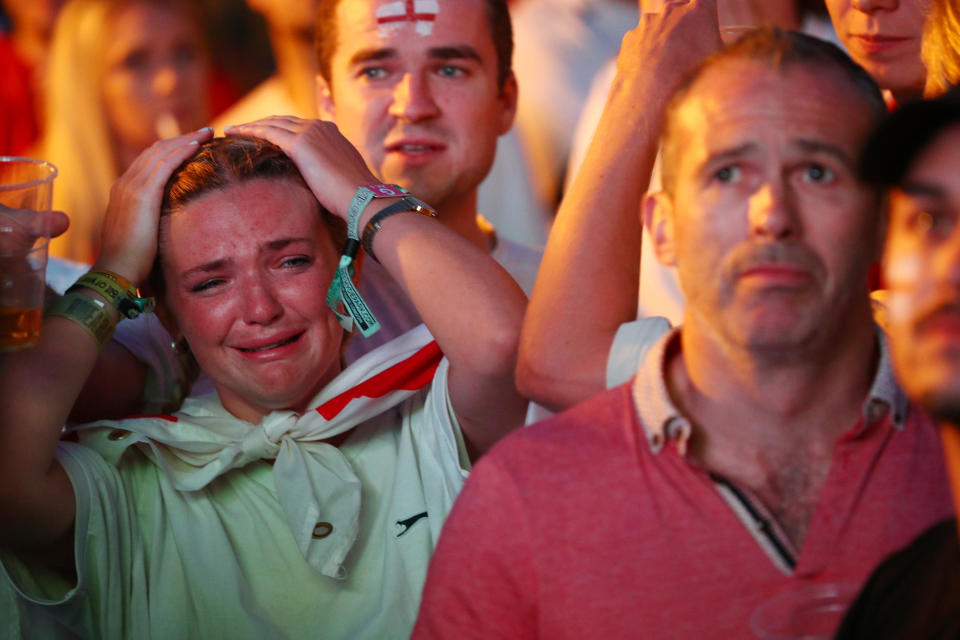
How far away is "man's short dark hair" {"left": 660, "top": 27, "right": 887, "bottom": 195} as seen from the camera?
1.37m

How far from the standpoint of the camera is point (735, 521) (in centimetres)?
129

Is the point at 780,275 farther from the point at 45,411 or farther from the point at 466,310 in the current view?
the point at 45,411

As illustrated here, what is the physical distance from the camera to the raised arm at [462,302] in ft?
5.72

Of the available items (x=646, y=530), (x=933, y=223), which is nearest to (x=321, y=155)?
(x=646, y=530)

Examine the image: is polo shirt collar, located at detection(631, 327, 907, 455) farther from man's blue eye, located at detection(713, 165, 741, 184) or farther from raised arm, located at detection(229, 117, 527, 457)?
raised arm, located at detection(229, 117, 527, 457)

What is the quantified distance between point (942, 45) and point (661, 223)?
66cm

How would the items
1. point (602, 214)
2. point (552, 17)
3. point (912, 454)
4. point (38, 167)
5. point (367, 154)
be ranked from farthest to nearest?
point (552, 17) → point (367, 154) → point (38, 167) → point (602, 214) → point (912, 454)

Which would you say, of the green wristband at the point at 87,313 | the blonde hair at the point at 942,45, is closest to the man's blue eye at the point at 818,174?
the blonde hair at the point at 942,45

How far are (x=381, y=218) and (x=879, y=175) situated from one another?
34.6 inches

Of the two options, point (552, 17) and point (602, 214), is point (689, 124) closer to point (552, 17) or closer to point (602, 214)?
point (602, 214)

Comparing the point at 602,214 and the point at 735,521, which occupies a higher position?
the point at 602,214

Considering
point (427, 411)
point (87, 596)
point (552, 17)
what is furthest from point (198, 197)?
point (552, 17)

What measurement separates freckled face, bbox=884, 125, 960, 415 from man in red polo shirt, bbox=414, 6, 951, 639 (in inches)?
5.4

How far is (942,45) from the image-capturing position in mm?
1778
